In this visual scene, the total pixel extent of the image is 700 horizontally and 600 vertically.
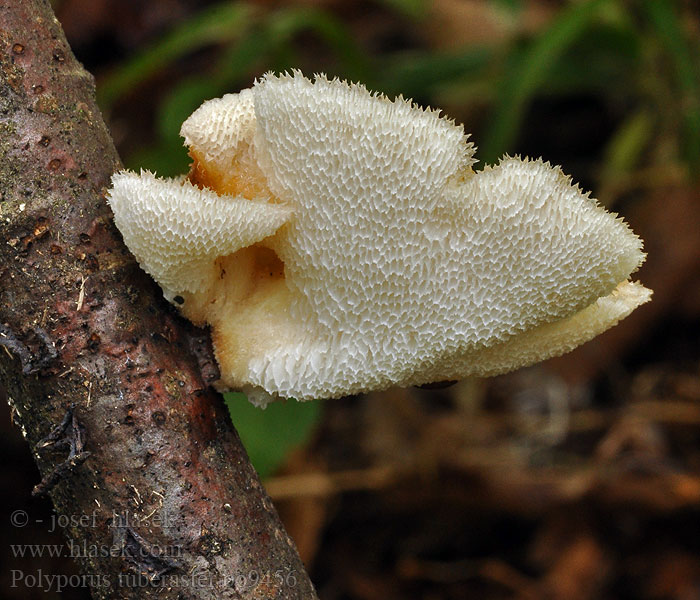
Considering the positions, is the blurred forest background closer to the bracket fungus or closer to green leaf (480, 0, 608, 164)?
green leaf (480, 0, 608, 164)

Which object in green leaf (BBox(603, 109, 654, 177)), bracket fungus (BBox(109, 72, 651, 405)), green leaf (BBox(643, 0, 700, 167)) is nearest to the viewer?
bracket fungus (BBox(109, 72, 651, 405))

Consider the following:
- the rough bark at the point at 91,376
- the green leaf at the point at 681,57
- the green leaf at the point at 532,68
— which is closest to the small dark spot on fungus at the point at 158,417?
the rough bark at the point at 91,376

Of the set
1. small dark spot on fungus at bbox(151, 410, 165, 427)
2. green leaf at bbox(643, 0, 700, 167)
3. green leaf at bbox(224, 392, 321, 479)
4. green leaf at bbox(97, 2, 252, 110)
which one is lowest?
small dark spot on fungus at bbox(151, 410, 165, 427)

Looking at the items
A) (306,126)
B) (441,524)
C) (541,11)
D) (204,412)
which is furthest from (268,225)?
(541,11)

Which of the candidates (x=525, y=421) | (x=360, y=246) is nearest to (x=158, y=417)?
(x=360, y=246)

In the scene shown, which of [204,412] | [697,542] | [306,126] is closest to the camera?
[306,126]

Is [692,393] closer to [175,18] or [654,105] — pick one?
[654,105]

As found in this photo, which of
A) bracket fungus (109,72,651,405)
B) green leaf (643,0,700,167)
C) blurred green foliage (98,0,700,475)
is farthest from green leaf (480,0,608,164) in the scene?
bracket fungus (109,72,651,405)
